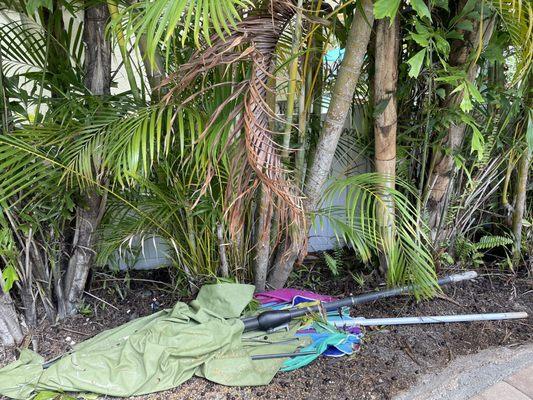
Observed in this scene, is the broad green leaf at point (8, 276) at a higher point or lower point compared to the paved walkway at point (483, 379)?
higher

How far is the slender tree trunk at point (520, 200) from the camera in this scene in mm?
2434

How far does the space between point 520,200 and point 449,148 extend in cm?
74

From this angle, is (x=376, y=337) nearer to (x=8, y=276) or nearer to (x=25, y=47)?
(x=8, y=276)

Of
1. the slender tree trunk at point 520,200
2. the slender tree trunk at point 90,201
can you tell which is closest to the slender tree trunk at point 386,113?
the slender tree trunk at point 520,200

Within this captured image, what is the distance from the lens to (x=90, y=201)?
2064 mm

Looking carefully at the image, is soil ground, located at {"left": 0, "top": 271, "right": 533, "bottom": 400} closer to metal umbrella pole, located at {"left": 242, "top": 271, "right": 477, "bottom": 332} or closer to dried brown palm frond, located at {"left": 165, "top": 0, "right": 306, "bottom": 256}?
metal umbrella pole, located at {"left": 242, "top": 271, "right": 477, "bottom": 332}

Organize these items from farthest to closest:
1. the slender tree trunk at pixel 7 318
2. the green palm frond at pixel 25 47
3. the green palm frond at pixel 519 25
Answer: the green palm frond at pixel 25 47, the slender tree trunk at pixel 7 318, the green palm frond at pixel 519 25

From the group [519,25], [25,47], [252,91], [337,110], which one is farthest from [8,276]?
[519,25]

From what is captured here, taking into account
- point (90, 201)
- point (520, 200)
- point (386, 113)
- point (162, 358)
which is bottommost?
point (162, 358)

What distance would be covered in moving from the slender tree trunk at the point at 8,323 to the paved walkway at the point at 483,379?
1.67 m

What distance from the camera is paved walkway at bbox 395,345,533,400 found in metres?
1.76

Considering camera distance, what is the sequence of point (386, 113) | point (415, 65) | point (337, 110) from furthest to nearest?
1. point (386, 113)
2. point (337, 110)
3. point (415, 65)

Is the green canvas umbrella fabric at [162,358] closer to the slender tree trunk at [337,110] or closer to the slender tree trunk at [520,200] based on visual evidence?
the slender tree trunk at [337,110]

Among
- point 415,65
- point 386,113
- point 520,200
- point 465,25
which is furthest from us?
point 520,200
